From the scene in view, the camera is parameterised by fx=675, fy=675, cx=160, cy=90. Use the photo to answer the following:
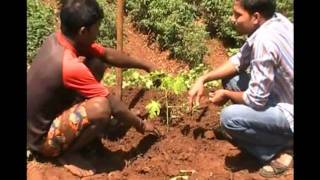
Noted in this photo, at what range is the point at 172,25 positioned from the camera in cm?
777

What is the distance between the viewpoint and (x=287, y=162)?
14.5 ft

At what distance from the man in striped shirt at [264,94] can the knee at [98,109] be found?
0.57 meters

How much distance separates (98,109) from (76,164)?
1.71ft

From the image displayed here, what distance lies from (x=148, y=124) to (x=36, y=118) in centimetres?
79

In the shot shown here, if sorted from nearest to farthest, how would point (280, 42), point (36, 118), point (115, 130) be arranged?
point (280, 42)
point (36, 118)
point (115, 130)

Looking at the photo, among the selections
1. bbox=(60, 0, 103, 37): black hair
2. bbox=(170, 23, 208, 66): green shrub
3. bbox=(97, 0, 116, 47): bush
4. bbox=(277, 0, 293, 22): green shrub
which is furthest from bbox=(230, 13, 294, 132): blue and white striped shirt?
bbox=(97, 0, 116, 47): bush

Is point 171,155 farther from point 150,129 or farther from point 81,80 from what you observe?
point 81,80

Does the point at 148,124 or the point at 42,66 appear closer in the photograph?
the point at 42,66

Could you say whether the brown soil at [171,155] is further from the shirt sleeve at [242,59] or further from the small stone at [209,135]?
the shirt sleeve at [242,59]

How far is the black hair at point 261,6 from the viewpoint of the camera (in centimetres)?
432

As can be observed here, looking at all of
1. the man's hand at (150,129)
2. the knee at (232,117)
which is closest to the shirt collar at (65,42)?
the man's hand at (150,129)

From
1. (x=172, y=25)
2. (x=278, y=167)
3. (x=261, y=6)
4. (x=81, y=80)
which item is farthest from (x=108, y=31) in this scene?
(x=278, y=167)
